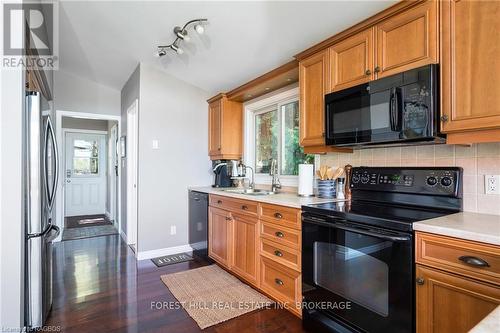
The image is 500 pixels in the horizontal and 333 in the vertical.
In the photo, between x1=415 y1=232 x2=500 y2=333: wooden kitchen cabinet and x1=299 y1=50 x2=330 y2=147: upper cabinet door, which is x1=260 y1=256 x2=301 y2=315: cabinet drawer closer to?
x1=415 y1=232 x2=500 y2=333: wooden kitchen cabinet

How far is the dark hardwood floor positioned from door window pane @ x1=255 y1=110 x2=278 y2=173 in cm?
147

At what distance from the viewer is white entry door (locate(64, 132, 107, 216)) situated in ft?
20.7

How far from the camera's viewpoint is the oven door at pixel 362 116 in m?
1.70

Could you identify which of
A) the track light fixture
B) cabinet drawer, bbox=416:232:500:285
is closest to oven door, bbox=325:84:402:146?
cabinet drawer, bbox=416:232:500:285

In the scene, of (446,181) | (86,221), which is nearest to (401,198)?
(446,181)

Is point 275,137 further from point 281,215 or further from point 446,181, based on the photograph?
point 446,181

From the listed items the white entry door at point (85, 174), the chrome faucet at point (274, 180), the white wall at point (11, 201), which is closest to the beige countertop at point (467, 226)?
the chrome faucet at point (274, 180)

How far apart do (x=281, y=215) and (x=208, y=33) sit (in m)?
1.83

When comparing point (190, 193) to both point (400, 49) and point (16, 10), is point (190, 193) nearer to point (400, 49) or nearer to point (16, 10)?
point (16, 10)

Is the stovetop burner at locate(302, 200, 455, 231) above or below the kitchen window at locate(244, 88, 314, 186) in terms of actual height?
below

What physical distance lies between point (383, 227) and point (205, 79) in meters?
2.91

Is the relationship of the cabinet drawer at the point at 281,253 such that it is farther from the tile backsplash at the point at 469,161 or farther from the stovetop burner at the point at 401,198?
the tile backsplash at the point at 469,161

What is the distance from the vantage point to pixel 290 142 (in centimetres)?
322

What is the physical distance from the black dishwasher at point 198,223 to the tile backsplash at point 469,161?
7.07 ft
